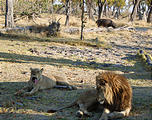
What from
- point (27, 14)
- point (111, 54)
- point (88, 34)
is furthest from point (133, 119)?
point (27, 14)

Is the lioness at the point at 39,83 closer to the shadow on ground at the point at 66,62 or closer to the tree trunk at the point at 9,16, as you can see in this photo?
the shadow on ground at the point at 66,62

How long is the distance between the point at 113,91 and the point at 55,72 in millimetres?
→ 6416

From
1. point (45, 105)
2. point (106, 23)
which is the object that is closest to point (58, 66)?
point (45, 105)

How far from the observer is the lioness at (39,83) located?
287 inches

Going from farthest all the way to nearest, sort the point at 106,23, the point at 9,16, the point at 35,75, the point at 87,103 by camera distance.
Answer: the point at 106,23 < the point at 9,16 < the point at 35,75 < the point at 87,103

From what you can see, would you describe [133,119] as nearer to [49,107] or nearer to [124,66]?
[49,107]

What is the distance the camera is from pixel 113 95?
Result: 5.00 m

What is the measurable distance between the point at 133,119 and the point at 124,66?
30.1 ft

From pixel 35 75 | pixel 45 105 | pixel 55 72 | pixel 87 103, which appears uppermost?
pixel 35 75

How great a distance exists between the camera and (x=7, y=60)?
41.0ft

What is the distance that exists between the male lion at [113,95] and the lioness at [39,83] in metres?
2.95

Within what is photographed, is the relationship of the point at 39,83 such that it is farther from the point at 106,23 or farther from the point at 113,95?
the point at 106,23

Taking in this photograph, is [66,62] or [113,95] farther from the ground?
[113,95]

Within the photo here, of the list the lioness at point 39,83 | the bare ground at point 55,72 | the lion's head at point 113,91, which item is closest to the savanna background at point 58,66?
the bare ground at point 55,72
